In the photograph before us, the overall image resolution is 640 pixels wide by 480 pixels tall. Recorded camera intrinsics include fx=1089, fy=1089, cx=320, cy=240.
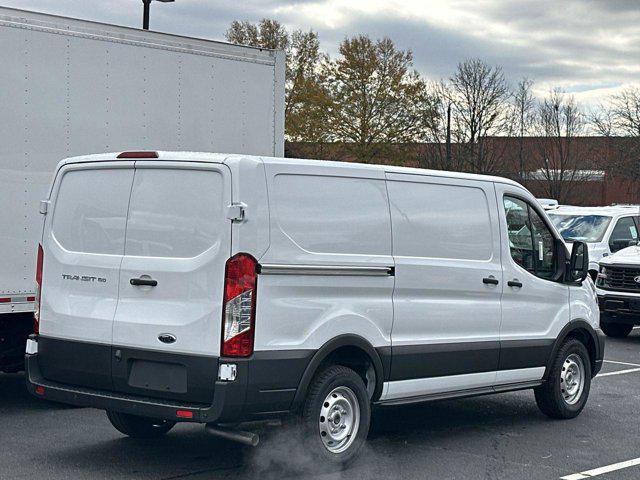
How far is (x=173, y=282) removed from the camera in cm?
667

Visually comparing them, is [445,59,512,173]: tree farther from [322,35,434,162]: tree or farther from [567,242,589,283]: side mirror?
[567,242,589,283]: side mirror

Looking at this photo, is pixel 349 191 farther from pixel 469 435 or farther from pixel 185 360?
pixel 469 435

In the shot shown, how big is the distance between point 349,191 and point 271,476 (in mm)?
1929

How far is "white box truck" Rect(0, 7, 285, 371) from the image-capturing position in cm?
889

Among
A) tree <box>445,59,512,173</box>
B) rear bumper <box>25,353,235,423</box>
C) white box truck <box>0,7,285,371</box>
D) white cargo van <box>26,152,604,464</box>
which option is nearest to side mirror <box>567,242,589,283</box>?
white cargo van <box>26,152,604,464</box>

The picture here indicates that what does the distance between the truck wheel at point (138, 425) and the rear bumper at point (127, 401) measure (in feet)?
2.52

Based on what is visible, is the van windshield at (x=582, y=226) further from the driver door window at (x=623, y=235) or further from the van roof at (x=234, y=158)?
the van roof at (x=234, y=158)

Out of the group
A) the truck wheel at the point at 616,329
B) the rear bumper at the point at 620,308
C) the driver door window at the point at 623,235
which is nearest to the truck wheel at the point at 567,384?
the rear bumper at the point at 620,308

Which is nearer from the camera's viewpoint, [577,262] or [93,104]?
[577,262]

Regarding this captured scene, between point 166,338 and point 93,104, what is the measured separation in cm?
346

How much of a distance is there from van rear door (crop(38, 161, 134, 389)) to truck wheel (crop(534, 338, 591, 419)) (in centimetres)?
401

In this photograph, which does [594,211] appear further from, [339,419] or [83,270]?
[83,270]

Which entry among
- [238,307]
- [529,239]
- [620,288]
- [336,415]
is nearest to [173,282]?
[238,307]

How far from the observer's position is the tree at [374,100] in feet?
183
